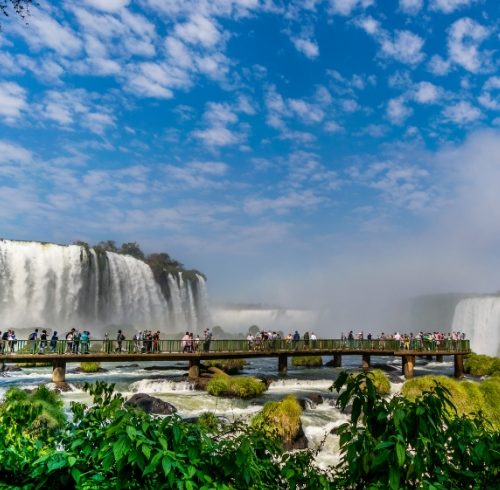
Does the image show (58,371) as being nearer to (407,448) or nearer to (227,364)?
(227,364)

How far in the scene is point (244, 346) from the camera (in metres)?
32.3

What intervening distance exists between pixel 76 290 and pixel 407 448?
55951 millimetres

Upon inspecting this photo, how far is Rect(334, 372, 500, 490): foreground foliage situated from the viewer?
9.20 ft

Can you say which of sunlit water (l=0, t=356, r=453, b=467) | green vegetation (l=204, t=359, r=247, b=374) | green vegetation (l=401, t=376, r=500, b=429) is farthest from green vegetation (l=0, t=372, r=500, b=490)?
green vegetation (l=204, t=359, r=247, b=374)

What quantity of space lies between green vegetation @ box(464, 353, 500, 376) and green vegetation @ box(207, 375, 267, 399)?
1915 centimetres

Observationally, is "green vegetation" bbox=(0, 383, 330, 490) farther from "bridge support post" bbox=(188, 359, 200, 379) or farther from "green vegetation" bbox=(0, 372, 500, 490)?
"bridge support post" bbox=(188, 359, 200, 379)

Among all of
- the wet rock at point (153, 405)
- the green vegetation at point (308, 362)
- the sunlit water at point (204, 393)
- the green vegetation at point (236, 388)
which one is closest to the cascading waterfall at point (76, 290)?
the sunlit water at point (204, 393)

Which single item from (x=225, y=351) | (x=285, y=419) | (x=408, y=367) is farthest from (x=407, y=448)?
(x=408, y=367)

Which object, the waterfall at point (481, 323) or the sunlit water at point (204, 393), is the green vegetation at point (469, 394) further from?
the waterfall at point (481, 323)

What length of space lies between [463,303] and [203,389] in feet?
155

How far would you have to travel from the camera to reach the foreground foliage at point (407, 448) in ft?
9.20

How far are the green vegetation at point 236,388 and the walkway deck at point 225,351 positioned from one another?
5.17 meters

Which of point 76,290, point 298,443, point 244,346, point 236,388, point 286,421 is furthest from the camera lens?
point 76,290

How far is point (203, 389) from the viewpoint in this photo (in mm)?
25109
